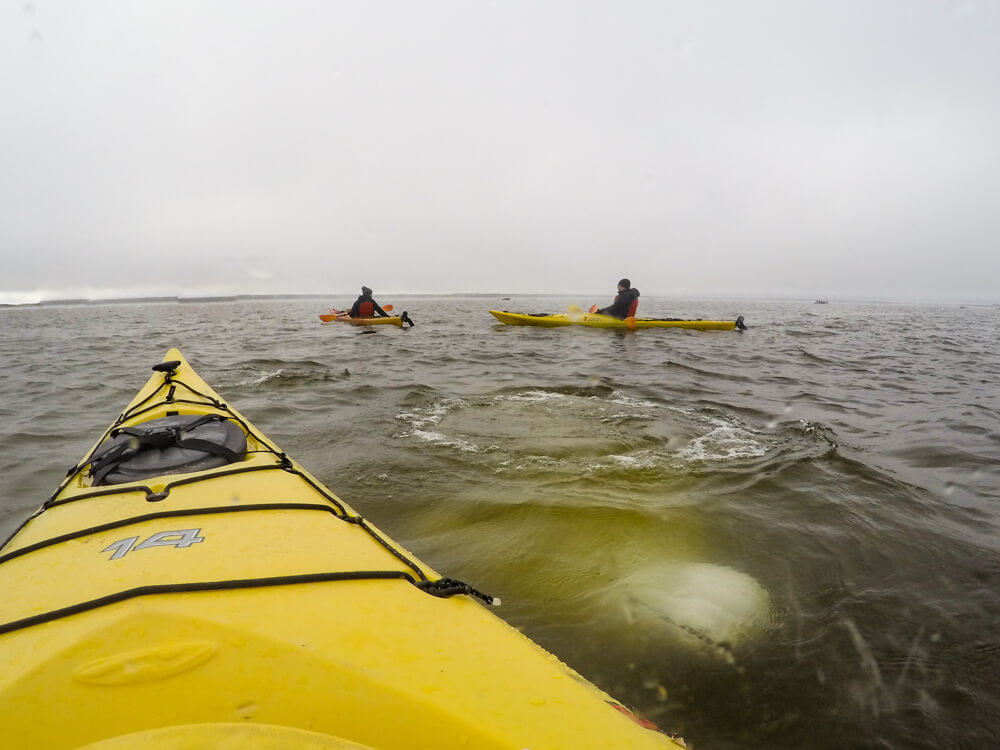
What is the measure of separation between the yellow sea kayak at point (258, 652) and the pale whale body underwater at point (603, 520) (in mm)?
1156

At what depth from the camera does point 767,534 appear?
328 cm

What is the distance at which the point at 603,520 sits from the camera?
3.44 m

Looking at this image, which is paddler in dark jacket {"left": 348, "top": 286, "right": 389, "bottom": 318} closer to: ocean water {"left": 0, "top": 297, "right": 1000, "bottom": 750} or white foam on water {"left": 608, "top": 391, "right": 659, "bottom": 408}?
ocean water {"left": 0, "top": 297, "right": 1000, "bottom": 750}

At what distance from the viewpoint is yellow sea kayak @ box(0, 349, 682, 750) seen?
1.00 metres

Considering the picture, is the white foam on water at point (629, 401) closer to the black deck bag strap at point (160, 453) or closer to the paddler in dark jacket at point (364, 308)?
the black deck bag strap at point (160, 453)

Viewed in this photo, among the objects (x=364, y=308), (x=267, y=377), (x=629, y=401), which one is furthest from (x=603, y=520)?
(x=364, y=308)

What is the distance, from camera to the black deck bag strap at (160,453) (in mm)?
2570

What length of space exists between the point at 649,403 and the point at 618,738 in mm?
5968

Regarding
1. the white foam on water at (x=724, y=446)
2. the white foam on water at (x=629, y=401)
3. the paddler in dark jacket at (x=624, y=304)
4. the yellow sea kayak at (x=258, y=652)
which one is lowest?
the white foam on water at (x=724, y=446)

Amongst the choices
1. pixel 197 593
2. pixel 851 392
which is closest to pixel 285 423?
pixel 197 593

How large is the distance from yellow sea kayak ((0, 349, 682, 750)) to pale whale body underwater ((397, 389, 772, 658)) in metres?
1.16

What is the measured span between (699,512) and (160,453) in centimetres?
384

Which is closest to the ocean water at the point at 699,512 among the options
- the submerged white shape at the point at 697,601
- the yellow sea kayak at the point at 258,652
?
the submerged white shape at the point at 697,601

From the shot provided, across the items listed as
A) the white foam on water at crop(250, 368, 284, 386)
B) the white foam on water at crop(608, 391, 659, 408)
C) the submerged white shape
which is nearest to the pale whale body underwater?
the submerged white shape
